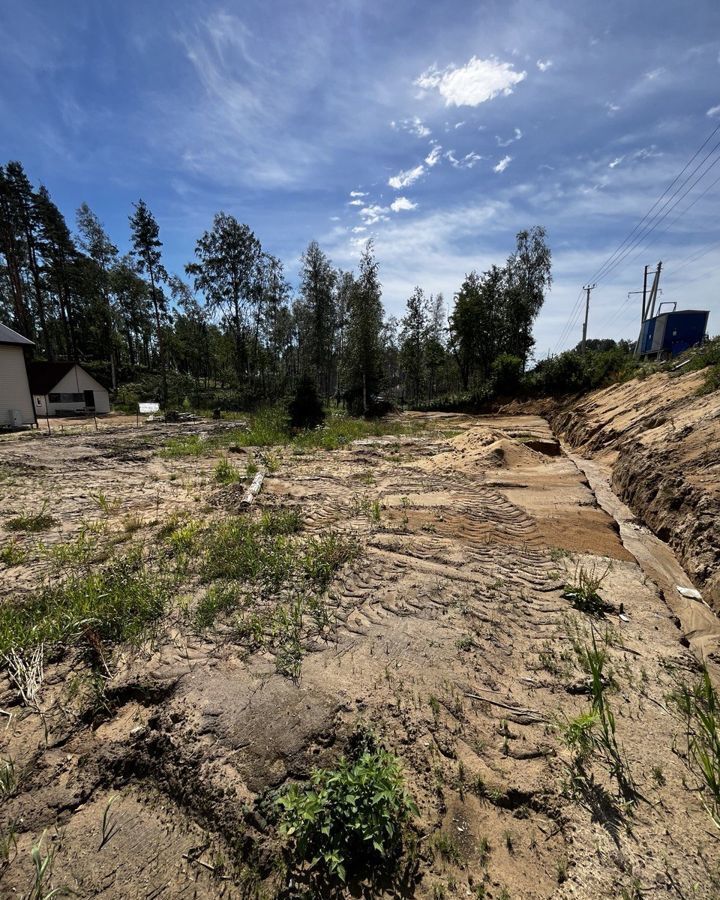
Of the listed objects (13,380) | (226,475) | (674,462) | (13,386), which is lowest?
(226,475)

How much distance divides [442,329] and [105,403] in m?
32.8

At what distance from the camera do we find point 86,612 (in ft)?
13.2

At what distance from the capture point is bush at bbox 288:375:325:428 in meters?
20.2

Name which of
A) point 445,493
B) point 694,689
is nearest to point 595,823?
point 694,689

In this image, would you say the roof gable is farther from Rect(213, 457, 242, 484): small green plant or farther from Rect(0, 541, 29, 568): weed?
Rect(0, 541, 29, 568): weed

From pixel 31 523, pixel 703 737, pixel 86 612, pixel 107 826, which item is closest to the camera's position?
pixel 107 826

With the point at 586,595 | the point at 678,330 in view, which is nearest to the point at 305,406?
the point at 586,595

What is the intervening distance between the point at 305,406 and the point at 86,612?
16.8 meters

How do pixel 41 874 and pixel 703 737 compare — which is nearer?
pixel 41 874

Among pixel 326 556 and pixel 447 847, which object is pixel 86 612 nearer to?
pixel 326 556

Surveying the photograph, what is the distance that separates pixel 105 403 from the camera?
3119cm

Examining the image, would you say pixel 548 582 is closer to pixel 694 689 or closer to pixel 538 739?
pixel 694 689

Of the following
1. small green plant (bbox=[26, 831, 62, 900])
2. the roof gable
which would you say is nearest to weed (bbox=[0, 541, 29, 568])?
small green plant (bbox=[26, 831, 62, 900])

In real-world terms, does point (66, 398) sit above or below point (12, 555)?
above
